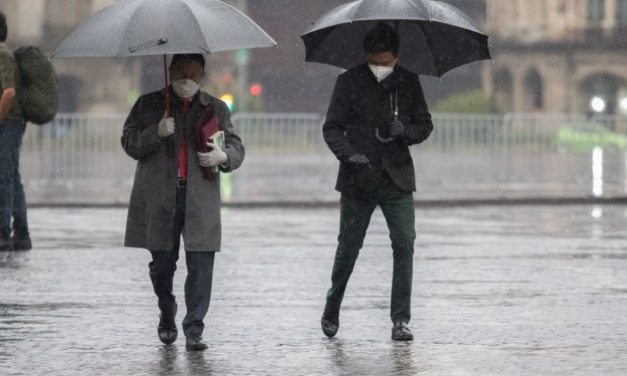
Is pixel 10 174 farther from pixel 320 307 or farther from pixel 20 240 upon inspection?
pixel 320 307

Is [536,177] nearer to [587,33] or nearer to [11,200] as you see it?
[11,200]

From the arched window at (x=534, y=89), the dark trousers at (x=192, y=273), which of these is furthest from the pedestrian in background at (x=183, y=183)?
the arched window at (x=534, y=89)

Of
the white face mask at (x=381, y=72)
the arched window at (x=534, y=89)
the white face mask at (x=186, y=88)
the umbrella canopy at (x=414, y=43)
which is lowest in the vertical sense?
the arched window at (x=534, y=89)

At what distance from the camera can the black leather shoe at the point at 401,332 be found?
31.7 ft

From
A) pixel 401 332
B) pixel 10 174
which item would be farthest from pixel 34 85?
pixel 401 332

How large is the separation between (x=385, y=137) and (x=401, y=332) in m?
1.07

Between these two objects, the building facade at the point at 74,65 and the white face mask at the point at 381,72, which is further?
the building facade at the point at 74,65

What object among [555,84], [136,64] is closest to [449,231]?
[136,64]

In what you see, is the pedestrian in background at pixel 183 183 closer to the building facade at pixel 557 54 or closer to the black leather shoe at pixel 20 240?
the black leather shoe at pixel 20 240

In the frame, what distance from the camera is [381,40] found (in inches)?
379

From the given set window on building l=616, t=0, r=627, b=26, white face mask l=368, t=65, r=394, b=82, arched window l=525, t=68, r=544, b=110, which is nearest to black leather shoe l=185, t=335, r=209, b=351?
white face mask l=368, t=65, r=394, b=82

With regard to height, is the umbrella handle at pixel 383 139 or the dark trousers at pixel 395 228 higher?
the umbrella handle at pixel 383 139

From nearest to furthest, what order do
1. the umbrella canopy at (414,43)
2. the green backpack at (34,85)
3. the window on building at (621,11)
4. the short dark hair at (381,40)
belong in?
the short dark hair at (381,40), the umbrella canopy at (414,43), the green backpack at (34,85), the window on building at (621,11)

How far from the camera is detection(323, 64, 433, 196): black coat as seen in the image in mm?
9680
